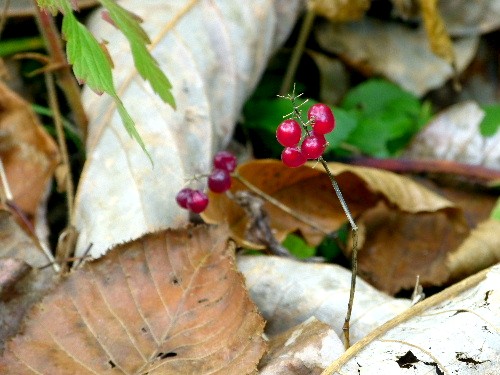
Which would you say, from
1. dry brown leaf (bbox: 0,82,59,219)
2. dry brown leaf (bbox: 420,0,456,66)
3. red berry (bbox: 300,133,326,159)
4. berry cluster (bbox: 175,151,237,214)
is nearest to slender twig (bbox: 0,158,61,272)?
dry brown leaf (bbox: 0,82,59,219)

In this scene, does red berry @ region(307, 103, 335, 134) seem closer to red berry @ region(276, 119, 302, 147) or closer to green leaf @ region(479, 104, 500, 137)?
red berry @ region(276, 119, 302, 147)

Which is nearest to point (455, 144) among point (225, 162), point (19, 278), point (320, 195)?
point (320, 195)

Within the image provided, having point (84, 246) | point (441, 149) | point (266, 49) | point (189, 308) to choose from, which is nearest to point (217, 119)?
point (266, 49)

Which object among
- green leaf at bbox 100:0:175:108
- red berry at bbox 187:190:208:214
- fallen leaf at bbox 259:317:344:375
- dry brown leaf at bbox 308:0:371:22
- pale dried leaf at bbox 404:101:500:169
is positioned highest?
green leaf at bbox 100:0:175:108

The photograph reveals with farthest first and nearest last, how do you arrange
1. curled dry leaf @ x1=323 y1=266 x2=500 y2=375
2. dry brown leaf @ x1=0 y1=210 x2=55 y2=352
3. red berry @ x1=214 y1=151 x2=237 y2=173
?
1. red berry @ x1=214 y1=151 x2=237 y2=173
2. dry brown leaf @ x1=0 y1=210 x2=55 y2=352
3. curled dry leaf @ x1=323 y1=266 x2=500 y2=375

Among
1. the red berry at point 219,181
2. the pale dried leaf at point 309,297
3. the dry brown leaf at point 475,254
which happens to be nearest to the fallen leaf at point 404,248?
the dry brown leaf at point 475,254

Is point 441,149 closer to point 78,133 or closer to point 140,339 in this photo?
point 78,133
